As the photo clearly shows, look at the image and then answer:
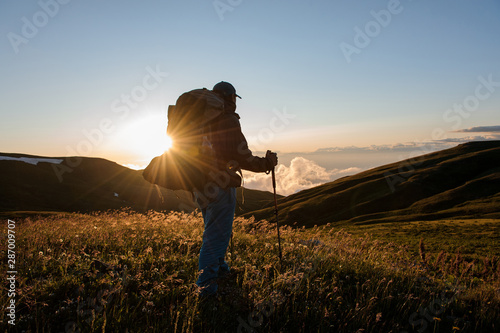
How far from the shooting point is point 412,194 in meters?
90.1

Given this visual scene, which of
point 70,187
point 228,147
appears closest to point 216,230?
point 228,147

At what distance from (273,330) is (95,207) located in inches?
4187

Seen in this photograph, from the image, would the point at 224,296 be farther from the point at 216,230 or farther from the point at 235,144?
the point at 235,144

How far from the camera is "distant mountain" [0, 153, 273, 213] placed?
8888 centimetres

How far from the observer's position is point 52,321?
3.27 meters

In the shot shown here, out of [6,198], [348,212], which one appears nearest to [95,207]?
[6,198]

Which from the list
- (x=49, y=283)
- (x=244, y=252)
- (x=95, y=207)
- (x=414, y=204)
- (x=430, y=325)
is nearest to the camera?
(x=49, y=283)

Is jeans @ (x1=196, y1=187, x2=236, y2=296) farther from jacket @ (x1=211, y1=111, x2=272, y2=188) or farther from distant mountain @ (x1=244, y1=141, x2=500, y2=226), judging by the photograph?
distant mountain @ (x1=244, y1=141, x2=500, y2=226)

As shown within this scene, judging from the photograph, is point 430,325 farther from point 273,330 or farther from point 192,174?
point 192,174

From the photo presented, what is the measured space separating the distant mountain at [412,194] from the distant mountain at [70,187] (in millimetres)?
27916

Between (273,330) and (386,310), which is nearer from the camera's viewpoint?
(273,330)

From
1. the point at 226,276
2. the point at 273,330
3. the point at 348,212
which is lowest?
the point at 348,212

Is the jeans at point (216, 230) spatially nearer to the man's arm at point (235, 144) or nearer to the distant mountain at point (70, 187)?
the man's arm at point (235, 144)

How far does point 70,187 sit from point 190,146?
122641 millimetres
